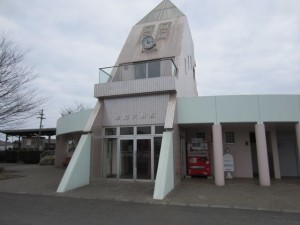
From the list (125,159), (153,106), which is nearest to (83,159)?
(125,159)

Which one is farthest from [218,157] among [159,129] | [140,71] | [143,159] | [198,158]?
[140,71]

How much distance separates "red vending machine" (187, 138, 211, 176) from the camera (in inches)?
502

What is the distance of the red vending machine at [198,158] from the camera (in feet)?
41.8

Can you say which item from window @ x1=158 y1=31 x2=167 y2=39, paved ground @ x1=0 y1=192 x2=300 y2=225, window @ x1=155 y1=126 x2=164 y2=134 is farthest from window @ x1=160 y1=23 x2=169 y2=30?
paved ground @ x1=0 y1=192 x2=300 y2=225

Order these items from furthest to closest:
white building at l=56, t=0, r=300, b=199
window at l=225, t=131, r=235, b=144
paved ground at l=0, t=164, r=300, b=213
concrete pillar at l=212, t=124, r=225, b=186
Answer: window at l=225, t=131, r=235, b=144 → white building at l=56, t=0, r=300, b=199 → concrete pillar at l=212, t=124, r=225, b=186 → paved ground at l=0, t=164, r=300, b=213

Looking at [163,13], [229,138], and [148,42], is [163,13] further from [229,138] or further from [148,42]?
[229,138]

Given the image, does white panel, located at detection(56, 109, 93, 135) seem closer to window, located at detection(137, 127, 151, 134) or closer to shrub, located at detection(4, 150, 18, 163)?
window, located at detection(137, 127, 151, 134)

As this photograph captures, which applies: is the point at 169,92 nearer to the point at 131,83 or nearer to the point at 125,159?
the point at 131,83

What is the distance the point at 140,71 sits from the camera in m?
12.5

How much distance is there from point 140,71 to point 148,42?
3230mm

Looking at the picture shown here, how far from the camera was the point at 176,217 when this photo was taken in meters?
5.99

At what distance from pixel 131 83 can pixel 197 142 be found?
4.77m

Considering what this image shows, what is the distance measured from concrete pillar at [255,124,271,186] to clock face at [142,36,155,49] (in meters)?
7.77

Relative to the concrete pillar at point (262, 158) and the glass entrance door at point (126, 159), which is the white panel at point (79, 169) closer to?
the glass entrance door at point (126, 159)
